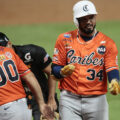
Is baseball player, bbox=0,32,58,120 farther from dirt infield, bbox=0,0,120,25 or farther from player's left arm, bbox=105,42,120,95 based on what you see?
dirt infield, bbox=0,0,120,25

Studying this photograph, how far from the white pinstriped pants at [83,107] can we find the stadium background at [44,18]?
9.74m

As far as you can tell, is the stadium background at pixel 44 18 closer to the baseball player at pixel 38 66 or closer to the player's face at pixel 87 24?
the baseball player at pixel 38 66

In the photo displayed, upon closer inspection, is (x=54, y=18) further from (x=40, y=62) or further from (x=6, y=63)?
(x=6, y=63)

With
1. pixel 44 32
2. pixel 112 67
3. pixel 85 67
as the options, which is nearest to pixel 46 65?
pixel 85 67

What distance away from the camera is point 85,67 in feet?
16.4

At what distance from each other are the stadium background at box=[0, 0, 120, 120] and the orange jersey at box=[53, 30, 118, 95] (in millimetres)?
9682

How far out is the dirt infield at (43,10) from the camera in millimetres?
19031

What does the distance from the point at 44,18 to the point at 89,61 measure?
14.5 m

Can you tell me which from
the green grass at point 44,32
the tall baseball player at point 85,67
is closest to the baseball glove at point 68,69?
the tall baseball player at point 85,67

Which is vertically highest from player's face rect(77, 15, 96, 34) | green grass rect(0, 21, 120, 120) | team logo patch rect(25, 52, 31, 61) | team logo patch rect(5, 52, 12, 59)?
player's face rect(77, 15, 96, 34)

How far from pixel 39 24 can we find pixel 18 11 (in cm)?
227

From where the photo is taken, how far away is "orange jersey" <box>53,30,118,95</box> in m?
4.95

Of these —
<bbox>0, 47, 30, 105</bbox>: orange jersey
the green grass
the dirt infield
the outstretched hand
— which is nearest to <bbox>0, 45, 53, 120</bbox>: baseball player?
<bbox>0, 47, 30, 105</bbox>: orange jersey

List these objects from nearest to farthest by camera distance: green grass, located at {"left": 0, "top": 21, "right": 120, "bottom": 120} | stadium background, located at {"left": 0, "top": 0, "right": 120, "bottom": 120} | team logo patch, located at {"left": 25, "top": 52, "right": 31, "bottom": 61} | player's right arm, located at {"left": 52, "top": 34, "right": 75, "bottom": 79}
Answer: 1. player's right arm, located at {"left": 52, "top": 34, "right": 75, "bottom": 79}
2. team logo patch, located at {"left": 25, "top": 52, "right": 31, "bottom": 61}
3. green grass, located at {"left": 0, "top": 21, "right": 120, "bottom": 120}
4. stadium background, located at {"left": 0, "top": 0, "right": 120, "bottom": 120}
